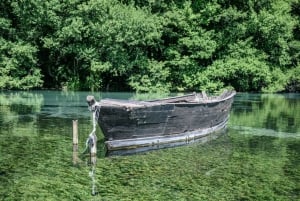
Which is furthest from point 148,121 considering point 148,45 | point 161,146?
Answer: point 148,45

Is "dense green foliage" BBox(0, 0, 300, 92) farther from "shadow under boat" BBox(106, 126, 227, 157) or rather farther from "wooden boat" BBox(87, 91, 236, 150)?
"wooden boat" BBox(87, 91, 236, 150)

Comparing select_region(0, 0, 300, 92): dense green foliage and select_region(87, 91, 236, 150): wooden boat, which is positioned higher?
select_region(0, 0, 300, 92): dense green foliage

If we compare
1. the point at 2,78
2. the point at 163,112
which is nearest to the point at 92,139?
the point at 163,112

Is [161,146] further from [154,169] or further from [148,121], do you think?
[154,169]

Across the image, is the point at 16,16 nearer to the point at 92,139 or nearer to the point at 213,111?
the point at 213,111

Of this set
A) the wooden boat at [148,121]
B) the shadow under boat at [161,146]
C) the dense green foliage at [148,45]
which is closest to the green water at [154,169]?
the shadow under boat at [161,146]

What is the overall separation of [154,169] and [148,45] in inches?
1521

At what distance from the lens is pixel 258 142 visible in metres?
20.9

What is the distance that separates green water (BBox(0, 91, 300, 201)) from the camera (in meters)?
12.3

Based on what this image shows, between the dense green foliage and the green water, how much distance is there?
2576 centimetres

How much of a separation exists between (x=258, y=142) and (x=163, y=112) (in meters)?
4.89

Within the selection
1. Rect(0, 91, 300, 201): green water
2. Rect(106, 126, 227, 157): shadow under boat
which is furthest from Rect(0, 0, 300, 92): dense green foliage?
Rect(106, 126, 227, 157): shadow under boat

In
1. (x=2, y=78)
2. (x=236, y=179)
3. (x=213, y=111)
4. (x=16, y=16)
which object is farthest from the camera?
(x=16, y=16)

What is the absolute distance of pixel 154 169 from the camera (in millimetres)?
15000
